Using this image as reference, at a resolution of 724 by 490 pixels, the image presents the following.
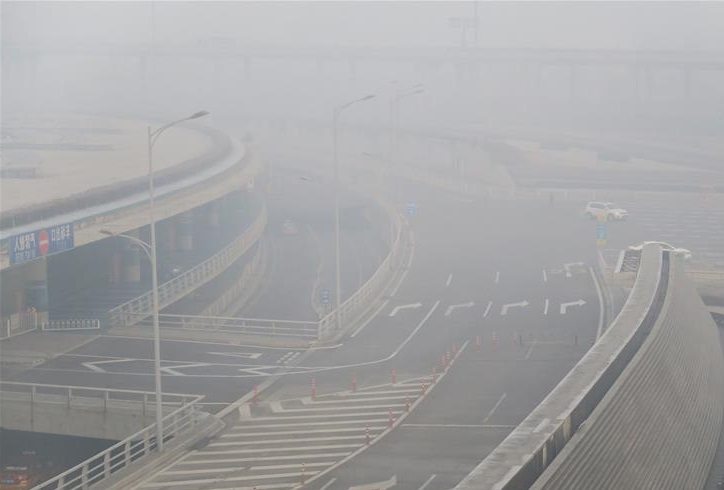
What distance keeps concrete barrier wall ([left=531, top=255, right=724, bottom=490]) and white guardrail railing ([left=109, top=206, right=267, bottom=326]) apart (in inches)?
883

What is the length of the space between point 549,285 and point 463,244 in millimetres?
15023

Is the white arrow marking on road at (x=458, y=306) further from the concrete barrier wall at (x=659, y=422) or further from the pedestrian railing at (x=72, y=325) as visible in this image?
the pedestrian railing at (x=72, y=325)

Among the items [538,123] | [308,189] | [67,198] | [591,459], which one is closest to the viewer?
[591,459]

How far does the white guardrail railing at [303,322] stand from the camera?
54.1 metres

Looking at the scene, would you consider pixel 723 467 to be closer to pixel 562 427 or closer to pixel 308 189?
pixel 562 427

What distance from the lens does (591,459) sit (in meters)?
26.0

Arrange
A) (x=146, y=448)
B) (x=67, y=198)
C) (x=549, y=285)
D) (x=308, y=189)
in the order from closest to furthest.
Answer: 1. (x=146, y=448)
2. (x=67, y=198)
3. (x=549, y=285)
4. (x=308, y=189)

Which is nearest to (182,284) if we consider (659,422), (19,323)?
(19,323)

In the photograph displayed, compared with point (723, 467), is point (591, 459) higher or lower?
higher

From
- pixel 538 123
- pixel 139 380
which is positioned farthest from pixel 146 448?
pixel 538 123

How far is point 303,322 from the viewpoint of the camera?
173 feet

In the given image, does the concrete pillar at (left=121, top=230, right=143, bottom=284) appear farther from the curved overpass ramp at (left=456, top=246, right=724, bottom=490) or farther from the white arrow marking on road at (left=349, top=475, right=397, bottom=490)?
the white arrow marking on road at (left=349, top=475, right=397, bottom=490)

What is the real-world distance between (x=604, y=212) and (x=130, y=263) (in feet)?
130

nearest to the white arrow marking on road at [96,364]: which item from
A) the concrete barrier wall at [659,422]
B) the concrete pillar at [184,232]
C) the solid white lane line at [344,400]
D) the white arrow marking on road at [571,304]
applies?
the solid white lane line at [344,400]
